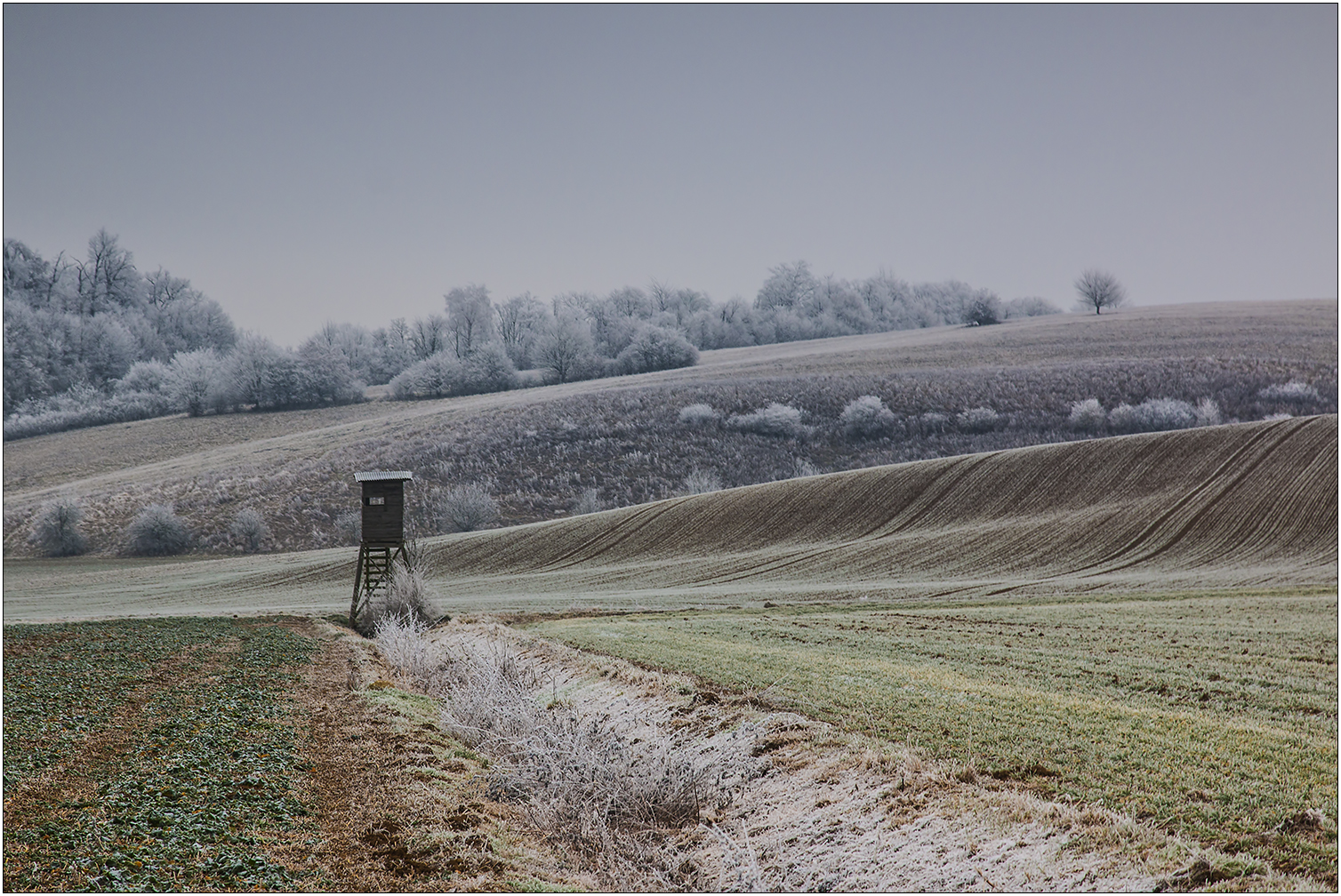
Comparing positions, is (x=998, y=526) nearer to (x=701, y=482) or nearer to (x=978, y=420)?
(x=701, y=482)

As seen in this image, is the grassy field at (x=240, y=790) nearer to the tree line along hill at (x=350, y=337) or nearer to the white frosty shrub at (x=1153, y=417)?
the white frosty shrub at (x=1153, y=417)

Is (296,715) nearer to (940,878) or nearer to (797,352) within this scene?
(940,878)

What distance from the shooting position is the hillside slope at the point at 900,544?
110 ft

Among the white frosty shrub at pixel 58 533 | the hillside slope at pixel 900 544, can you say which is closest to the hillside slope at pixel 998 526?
the hillside slope at pixel 900 544

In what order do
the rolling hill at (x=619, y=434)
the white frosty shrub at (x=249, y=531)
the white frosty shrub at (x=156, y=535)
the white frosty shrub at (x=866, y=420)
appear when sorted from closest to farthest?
the white frosty shrub at (x=156, y=535) < the white frosty shrub at (x=249, y=531) < the rolling hill at (x=619, y=434) < the white frosty shrub at (x=866, y=420)

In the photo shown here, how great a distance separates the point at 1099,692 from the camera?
1284cm

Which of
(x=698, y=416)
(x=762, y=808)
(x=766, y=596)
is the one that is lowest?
(x=766, y=596)

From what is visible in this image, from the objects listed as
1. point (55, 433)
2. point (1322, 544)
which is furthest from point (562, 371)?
point (1322, 544)

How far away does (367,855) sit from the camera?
8570 millimetres

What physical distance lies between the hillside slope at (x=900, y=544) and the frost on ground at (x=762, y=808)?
18.8 meters

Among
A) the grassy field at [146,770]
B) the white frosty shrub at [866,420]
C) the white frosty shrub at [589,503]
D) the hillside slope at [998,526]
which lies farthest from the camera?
the white frosty shrub at [866,420]

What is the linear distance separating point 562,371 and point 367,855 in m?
94.2

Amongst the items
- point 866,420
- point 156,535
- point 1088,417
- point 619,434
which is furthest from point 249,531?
point 1088,417

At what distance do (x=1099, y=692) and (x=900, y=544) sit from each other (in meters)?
28.9
